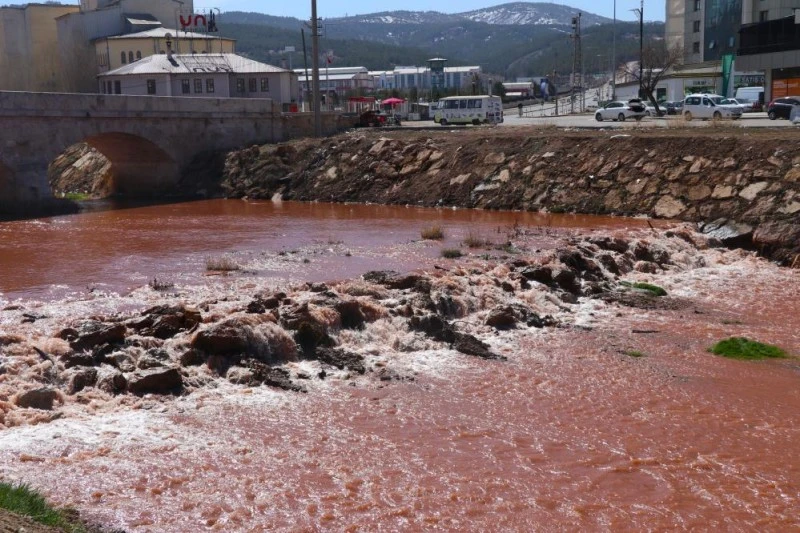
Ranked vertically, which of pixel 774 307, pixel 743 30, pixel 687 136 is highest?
pixel 743 30

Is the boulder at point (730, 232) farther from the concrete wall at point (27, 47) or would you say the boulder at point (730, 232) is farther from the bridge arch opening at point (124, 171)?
the concrete wall at point (27, 47)

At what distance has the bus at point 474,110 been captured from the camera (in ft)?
184

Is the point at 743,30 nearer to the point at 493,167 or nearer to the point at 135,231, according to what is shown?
the point at 493,167

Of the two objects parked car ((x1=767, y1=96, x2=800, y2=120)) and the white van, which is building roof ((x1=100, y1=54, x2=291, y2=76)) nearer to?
parked car ((x1=767, y1=96, x2=800, y2=120))

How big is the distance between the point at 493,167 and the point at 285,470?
2560 cm

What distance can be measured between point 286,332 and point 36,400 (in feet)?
13.4

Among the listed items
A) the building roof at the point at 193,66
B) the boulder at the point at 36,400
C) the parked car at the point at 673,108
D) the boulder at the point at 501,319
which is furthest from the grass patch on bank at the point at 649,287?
A: the building roof at the point at 193,66

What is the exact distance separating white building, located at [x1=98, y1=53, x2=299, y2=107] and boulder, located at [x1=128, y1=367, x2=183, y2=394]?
45.8 meters

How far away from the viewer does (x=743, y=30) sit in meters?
63.4

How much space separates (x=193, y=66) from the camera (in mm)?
60188

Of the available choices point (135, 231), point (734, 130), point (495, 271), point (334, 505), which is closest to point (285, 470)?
point (334, 505)

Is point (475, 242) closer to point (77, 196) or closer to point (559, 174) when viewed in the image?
point (559, 174)

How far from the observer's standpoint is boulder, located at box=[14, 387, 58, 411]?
11953 millimetres

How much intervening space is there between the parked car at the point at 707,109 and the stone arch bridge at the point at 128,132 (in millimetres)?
19574
